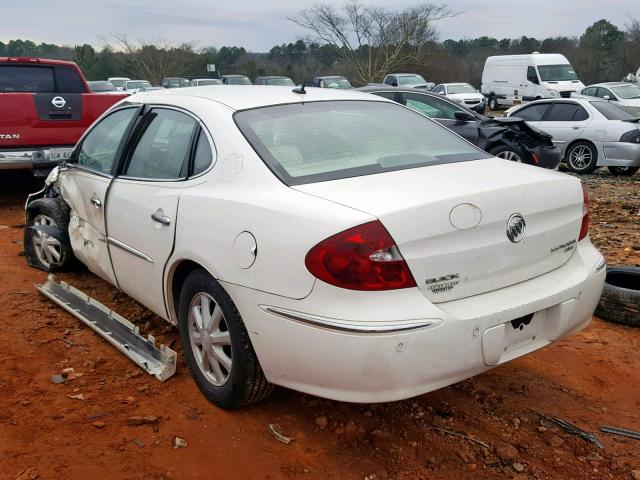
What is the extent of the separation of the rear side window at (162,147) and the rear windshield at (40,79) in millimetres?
5108

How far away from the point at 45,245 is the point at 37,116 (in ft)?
9.10

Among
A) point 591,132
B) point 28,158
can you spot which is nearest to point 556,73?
point 591,132

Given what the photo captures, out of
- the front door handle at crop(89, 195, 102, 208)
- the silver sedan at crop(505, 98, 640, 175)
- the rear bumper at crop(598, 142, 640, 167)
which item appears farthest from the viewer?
the silver sedan at crop(505, 98, 640, 175)

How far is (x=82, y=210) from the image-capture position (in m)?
4.12

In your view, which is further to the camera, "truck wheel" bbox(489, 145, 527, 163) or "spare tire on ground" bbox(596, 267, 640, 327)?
"truck wheel" bbox(489, 145, 527, 163)

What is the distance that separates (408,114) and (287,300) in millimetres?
1801

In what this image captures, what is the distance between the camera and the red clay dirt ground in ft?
8.45

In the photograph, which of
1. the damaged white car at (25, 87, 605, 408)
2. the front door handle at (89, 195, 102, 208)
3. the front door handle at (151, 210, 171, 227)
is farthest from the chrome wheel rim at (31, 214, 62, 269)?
the front door handle at (151, 210, 171, 227)

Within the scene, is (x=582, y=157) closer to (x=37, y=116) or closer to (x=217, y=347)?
(x=37, y=116)

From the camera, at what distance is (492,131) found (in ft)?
32.1

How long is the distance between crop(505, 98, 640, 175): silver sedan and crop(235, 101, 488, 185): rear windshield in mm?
8596

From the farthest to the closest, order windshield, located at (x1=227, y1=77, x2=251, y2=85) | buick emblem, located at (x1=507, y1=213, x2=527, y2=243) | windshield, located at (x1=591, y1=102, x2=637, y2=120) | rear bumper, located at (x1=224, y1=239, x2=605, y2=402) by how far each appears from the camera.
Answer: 1. windshield, located at (x1=227, y1=77, x2=251, y2=85)
2. windshield, located at (x1=591, y1=102, x2=637, y2=120)
3. buick emblem, located at (x1=507, y1=213, x2=527, y2=243)
4. rear bumper, located at (x1=224, y1=239, x2=605, y2=402)

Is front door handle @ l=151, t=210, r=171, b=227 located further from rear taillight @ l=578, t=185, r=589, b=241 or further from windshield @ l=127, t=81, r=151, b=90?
windshield @ l=127, t=81, r=151, b=90

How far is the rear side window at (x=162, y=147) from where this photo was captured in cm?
322
